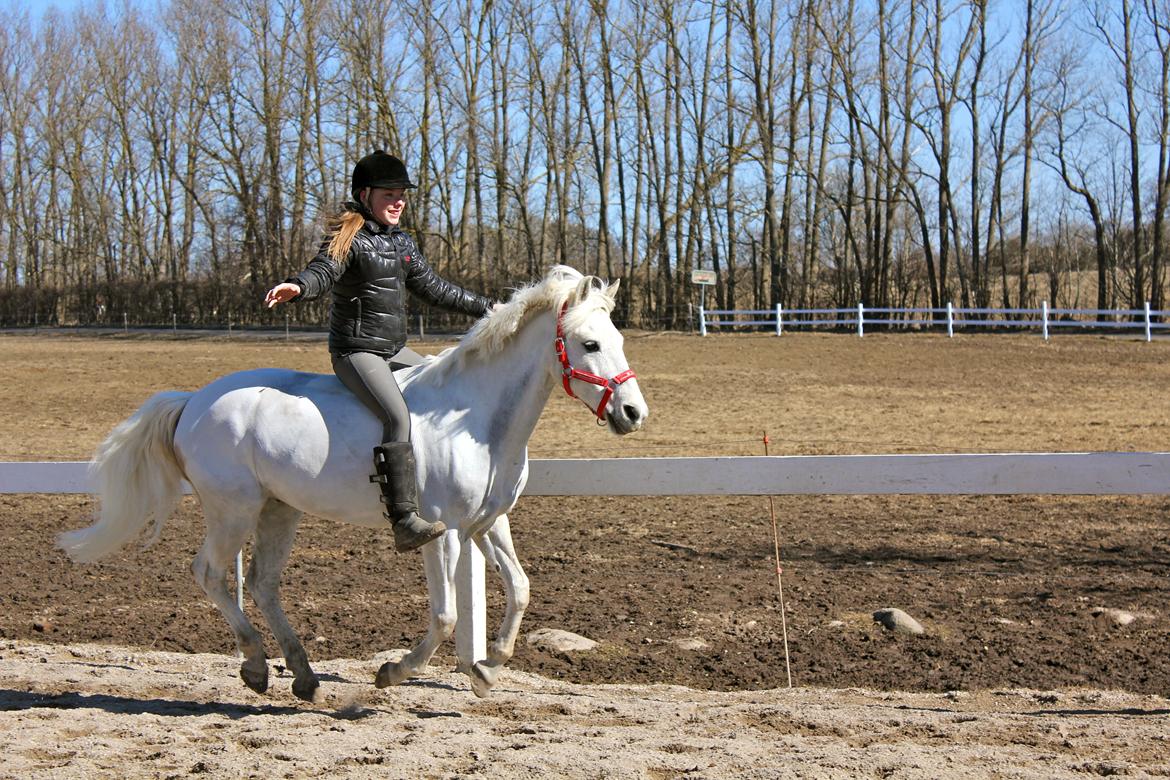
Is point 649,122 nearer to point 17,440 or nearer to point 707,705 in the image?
point 17,440

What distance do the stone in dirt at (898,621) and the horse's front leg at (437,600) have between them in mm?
2753

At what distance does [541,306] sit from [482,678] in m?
1.77

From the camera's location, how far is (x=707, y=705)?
5469 millimetres

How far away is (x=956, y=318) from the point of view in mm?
38906

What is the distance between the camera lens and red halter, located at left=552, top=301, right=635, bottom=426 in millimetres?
5184

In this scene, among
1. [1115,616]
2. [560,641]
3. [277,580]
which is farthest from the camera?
[1115,616]

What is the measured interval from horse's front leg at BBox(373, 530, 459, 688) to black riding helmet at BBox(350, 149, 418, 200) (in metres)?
1.71

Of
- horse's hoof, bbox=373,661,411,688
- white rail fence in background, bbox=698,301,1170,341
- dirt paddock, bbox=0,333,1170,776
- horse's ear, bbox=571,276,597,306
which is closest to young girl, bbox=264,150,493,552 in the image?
horse's hoof, bbox=373,661,411,688

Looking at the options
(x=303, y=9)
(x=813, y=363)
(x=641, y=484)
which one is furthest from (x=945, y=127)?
(x=641, y=484)

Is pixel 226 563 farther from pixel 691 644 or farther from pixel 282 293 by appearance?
pixel 691 644

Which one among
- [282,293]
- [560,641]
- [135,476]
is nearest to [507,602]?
[560,641]

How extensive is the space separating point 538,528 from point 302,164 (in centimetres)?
3799

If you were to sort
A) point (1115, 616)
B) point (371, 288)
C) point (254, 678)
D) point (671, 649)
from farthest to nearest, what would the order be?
point (1115, 616) < point (671, 649) < point (371, 288) < point (254, 678)

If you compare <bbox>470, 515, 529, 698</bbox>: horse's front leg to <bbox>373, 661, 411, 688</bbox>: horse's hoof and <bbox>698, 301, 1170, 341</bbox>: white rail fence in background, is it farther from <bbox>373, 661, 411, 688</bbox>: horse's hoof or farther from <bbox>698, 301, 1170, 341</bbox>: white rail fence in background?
<bbox>698, 301, 1170, 341</bbox>: white rail fence in background
